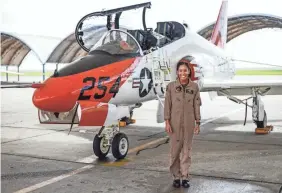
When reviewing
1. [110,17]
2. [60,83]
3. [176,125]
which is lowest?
[176,125]

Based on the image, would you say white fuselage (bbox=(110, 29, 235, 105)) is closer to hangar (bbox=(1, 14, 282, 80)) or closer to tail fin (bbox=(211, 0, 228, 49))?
tail fin (bbox=(211, 0, 228, 49))

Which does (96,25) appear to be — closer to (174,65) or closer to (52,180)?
(174,65)

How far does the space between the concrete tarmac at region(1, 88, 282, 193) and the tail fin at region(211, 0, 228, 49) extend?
4731 millimetres

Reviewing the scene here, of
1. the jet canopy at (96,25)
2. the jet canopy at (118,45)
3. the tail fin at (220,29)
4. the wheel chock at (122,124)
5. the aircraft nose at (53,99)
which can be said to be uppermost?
the tail fin at (220,29)

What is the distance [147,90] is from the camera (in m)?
6.85

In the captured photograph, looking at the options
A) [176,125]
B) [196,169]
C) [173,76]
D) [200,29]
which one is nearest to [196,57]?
[173,76]

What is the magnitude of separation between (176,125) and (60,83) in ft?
6.44

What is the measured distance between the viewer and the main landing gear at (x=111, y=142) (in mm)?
6138

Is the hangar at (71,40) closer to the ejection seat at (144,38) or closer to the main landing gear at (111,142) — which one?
the ejection seat at (144,38)

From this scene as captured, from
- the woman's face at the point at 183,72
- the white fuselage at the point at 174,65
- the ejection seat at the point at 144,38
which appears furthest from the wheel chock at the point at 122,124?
the woman's face at the point at 183,72

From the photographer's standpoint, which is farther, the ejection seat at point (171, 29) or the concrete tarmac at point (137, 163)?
the ejection seat at point (171, 29)

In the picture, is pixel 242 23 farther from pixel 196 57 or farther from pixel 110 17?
pixel 110 17

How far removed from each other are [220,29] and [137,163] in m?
9.06

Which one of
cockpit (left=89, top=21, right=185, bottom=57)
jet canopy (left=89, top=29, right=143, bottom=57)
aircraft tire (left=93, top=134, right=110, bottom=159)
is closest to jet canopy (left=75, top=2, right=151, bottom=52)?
cockpit (left=89, top=21, right=185, bottom=57)
